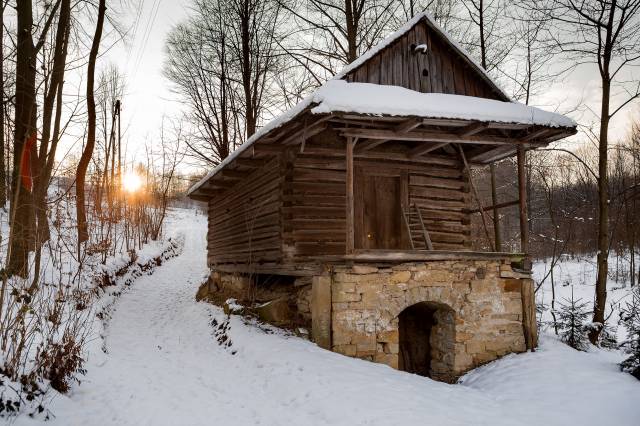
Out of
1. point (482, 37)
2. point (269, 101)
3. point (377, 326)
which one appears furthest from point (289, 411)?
point (269, 101)

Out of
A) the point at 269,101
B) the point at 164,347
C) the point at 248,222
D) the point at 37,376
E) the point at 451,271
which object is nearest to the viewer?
the point at 37,376

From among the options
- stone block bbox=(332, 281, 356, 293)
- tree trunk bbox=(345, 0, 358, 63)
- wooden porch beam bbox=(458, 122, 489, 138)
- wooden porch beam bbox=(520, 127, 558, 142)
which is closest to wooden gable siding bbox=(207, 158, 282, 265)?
stone block bbox=(332, 281, 356, 293)

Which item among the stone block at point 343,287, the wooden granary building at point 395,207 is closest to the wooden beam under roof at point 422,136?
the wooden granary building at point 395,207

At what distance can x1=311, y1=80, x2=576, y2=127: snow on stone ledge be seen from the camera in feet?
23.2

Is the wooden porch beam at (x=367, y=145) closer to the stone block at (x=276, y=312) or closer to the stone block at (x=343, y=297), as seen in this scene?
the stone block at (x=343, y=297)

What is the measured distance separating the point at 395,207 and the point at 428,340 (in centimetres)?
299

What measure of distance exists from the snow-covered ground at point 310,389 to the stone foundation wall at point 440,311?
1.31 feet

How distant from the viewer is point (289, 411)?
5.38 meters

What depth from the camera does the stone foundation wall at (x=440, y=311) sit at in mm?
7441

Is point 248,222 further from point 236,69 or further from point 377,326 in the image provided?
point 236,69

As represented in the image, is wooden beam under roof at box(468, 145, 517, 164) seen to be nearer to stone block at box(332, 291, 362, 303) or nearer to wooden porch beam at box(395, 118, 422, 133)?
wooden porch beam at box(395, 118, 422, 133)

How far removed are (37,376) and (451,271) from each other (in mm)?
6426

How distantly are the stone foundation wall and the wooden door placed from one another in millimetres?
2065

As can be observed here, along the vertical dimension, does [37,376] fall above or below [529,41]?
below
